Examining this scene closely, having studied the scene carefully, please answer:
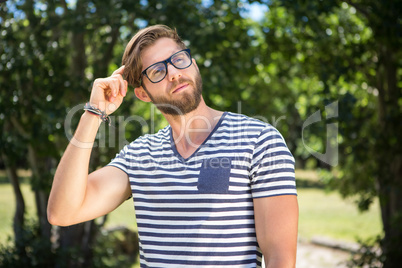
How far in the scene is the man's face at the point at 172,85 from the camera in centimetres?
185

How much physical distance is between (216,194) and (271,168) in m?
0.21

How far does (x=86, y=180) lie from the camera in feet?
5.64

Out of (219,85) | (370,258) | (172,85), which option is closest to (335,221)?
(370,258)

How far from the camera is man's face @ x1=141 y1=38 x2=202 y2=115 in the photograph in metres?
1.85

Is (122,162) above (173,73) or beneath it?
beneath

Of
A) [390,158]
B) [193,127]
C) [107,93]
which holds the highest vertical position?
[107,93]

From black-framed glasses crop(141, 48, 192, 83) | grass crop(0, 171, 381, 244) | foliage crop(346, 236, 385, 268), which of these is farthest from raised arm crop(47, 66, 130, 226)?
grass crop(0, 171, 381, 244)

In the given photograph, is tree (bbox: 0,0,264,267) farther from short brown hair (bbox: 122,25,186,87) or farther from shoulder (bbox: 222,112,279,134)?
shoulder (bbox: 222,112,279,134)

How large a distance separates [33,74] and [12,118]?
55 centimetres

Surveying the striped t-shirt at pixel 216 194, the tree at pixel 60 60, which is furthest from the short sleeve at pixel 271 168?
the tree at pixel 60 60

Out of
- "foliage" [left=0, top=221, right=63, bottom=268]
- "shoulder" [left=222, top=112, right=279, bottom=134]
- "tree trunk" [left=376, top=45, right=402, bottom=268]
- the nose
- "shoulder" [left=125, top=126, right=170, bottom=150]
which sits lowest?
"foliage" [left=0, top=221, right=63, bottom=268]

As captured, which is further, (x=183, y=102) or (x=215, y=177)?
(x=183, y=102)

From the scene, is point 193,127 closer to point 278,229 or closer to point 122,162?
Answer: point 122,162

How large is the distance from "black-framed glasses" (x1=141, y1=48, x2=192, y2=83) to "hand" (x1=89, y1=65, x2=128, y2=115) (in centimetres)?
13
